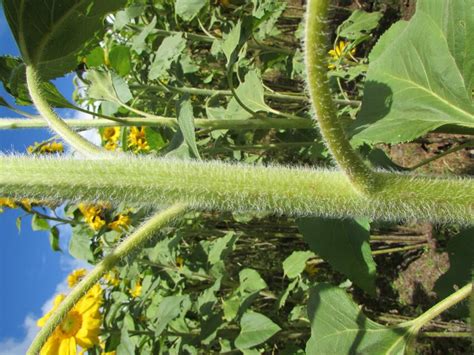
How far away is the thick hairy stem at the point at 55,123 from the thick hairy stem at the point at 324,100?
39 centimetres

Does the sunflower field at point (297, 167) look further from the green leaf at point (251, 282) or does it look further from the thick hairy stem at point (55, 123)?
the green leaf at point (251, 282)

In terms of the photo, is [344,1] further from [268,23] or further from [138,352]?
[138,352]

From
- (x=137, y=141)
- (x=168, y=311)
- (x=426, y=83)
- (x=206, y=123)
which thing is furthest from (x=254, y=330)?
(x=426, y=83)

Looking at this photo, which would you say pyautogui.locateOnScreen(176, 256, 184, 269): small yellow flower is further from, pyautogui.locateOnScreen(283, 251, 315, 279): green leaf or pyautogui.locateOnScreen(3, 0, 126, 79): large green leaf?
pyautogui.locateOnScreen(3, 0, 126, 79): large green leaf

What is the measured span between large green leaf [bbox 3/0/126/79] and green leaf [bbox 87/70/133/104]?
63cm

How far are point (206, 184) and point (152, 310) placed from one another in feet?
7.45

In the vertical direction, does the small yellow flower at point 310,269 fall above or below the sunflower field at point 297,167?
below

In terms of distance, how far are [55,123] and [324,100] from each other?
54 cm

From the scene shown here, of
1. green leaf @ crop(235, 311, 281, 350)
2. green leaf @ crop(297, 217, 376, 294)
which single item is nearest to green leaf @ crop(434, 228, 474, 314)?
green leaf @ crop(297, 217, 376, 294)

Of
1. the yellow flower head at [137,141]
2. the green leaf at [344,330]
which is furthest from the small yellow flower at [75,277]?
the green leaf at [344,330]

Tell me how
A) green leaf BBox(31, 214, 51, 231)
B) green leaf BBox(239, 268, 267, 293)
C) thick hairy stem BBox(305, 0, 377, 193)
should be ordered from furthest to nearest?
green leaf BBox(31, 214, 51, 231) < green leaf BBox(239, 268, 267, 293) < thick hairy stem BBox(305, 0, 377, 193)

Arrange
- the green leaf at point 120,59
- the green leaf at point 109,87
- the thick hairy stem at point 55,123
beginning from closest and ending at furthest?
the thick hairy stem at point 55,123 → the green leaf at point 109,87 → the green leaf at point 120,59

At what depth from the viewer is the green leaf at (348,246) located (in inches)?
43.0

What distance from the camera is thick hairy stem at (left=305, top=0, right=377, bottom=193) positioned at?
63cm
